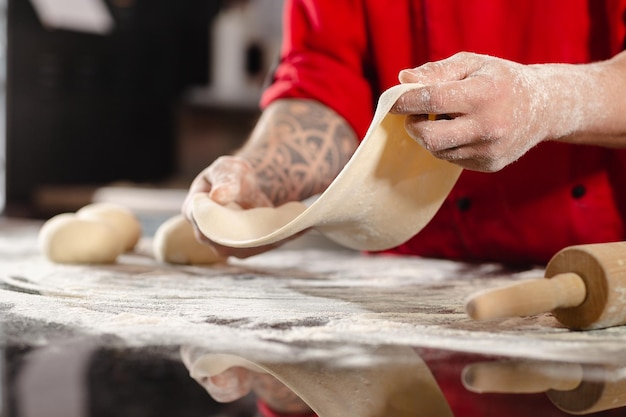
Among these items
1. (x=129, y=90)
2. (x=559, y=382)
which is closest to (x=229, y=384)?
(x=559, y=382)

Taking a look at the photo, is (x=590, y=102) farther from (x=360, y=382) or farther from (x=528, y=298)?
(x=360, y=382)

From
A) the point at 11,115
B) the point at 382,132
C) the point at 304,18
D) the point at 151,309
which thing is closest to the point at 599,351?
the point at 382,132

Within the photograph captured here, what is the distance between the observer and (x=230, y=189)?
1155 millimetres

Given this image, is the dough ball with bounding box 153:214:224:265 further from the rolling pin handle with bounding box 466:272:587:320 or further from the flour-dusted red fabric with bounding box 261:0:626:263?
the rolling pin handle with bounding box 466:272:587:320

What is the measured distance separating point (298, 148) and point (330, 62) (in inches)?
8.0

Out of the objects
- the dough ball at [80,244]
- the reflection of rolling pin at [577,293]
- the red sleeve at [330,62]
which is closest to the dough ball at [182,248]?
the dough ball at [80,244]

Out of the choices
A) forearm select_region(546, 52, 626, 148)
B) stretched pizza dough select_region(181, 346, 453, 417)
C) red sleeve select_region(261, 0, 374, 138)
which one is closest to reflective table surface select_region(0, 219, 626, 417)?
stretched pizza dough select_region(181, 346, 453, 417)

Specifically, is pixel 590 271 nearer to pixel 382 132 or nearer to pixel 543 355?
pixel 543 355

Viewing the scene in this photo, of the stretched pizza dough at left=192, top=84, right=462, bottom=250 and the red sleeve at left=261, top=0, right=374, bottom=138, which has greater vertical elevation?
the red sleeve at left=261, top=0, right=374, bottom=138

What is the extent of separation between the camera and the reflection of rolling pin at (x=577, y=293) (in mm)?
670

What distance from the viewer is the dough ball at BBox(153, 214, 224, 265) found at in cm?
129

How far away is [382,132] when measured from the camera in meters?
0.89

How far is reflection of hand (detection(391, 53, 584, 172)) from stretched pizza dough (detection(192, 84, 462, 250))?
3 centimetres

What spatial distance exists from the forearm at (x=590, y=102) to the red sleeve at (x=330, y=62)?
0.53 metres
